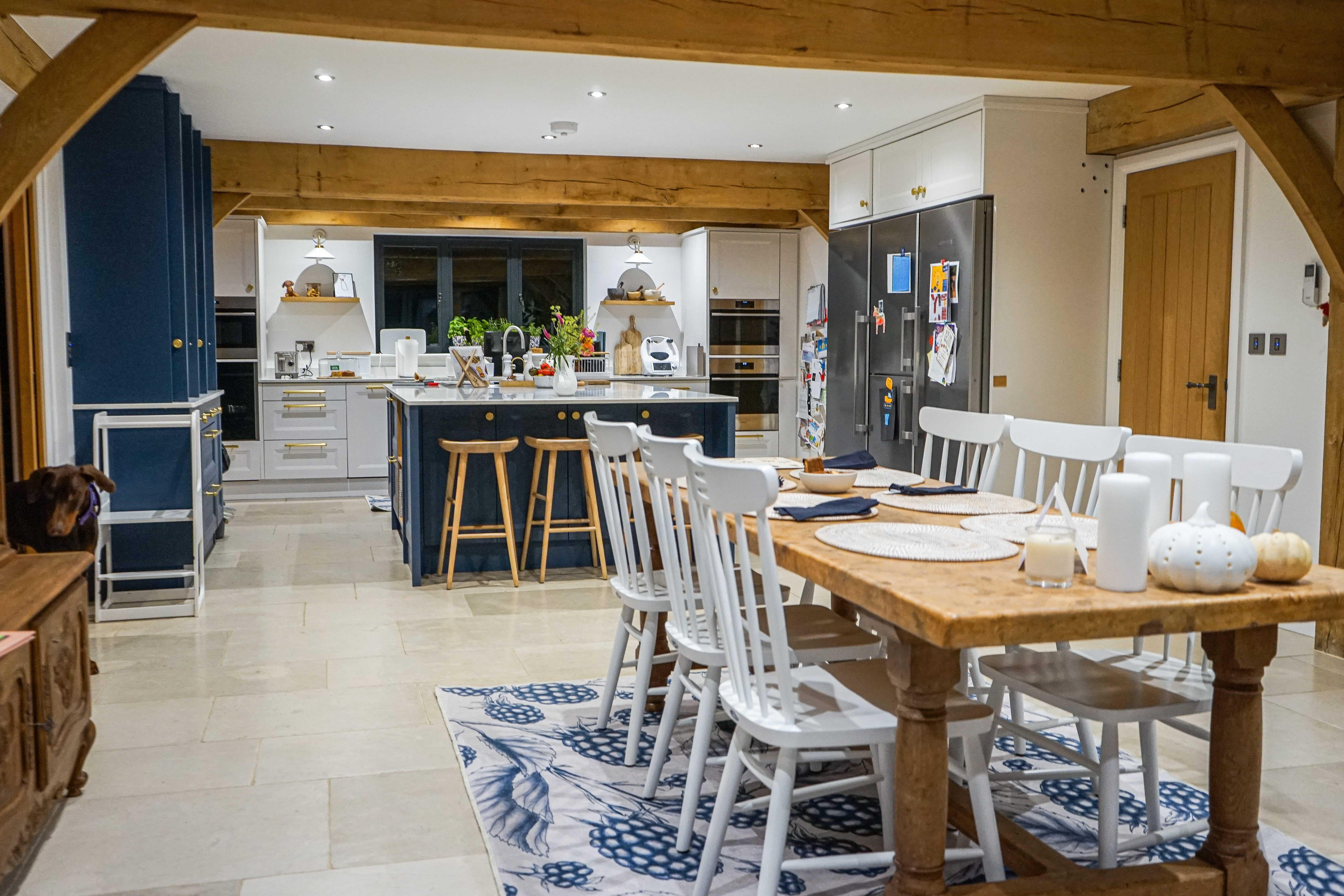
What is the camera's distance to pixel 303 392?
873 centimetres

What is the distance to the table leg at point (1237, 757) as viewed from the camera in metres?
2.07

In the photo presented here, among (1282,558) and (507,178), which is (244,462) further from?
(1282,558)

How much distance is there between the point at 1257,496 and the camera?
96.7 inches

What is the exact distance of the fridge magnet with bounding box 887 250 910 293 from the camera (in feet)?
21.1

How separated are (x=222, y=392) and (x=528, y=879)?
5.18 metres

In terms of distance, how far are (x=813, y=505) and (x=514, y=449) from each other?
298cm

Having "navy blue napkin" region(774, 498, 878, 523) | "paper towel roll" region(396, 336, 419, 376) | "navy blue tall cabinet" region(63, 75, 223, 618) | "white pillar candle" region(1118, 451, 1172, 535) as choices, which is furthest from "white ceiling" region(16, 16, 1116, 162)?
"white pillar candle" region(1118, 451, 1172, 535)

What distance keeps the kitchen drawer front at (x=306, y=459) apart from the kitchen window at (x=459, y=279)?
139 centimetres

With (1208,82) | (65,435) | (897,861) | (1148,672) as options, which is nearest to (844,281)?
(1208,82)

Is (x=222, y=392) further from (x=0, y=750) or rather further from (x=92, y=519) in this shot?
(x=0, y=750)

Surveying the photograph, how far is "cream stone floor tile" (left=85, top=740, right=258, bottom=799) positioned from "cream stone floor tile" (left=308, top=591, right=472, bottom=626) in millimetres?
1471

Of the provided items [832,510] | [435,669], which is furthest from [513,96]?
[832,510]

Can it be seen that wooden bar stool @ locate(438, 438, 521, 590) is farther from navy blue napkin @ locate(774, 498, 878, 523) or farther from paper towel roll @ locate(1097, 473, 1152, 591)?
paper towel roll @ locate(1097, 473, 1152, 591)

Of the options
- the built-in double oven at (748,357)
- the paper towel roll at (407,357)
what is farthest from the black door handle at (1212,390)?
the paper towel roll at (407,357)
